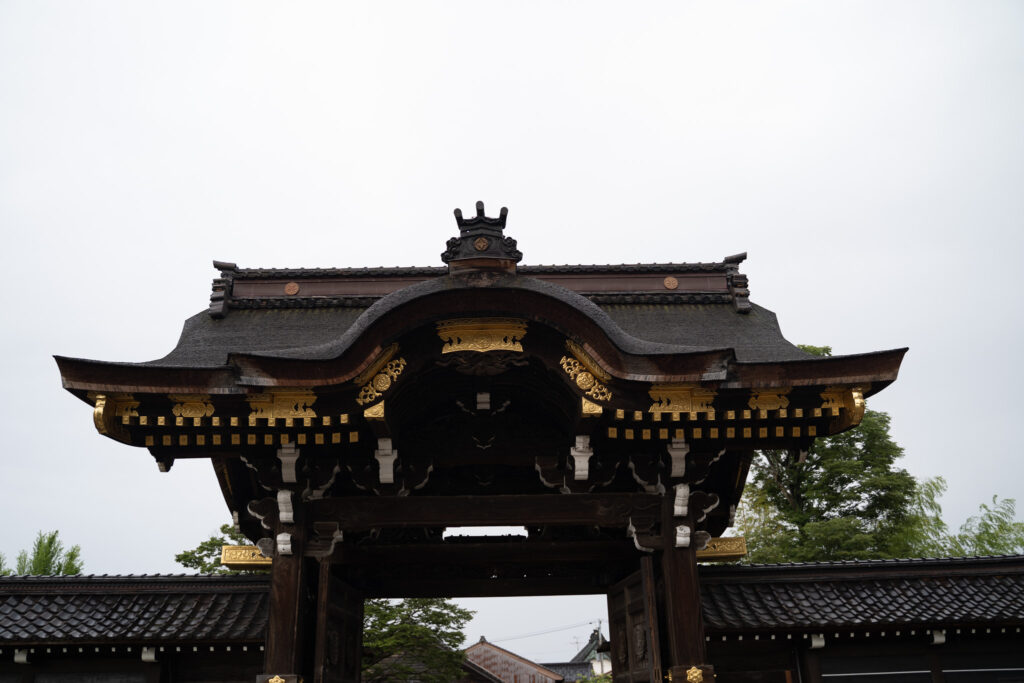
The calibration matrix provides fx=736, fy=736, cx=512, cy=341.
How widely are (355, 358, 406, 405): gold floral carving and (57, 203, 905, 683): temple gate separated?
0.01 m

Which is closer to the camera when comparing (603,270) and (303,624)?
(303,624)

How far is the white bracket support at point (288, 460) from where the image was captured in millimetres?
7426

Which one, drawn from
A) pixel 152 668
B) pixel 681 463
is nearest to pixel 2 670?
pixel 152 668

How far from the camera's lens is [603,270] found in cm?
1066

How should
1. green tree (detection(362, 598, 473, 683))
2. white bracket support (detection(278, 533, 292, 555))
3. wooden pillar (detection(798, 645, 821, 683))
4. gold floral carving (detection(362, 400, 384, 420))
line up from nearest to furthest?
gold floral carving (detection(362, 400, 384, 420)) < white bracket support (detection(278, 533, 292, 555)) < wooden pillar (detection(798, 645, 821, 683)) < green tree (detection(362, 598, 473, 683))

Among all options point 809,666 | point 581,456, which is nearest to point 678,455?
point 581,456

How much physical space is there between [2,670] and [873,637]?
413 inches

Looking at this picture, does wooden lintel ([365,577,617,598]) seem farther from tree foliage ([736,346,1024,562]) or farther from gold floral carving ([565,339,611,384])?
tree foliage ([736,346,1024,562])

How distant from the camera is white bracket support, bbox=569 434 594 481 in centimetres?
740

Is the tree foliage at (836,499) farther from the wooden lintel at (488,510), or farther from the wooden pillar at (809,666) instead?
the wooden lintel at (488,510)

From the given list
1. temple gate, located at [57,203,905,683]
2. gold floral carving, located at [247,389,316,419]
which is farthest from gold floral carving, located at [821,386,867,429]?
gold floral carving, located at [247,389,316,419]

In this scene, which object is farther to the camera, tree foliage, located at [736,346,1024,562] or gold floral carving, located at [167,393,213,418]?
tree foliage, located at [736,346,1024,562]

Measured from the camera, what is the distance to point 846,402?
23.7 feet

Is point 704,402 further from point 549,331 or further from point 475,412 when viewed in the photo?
point 475,412
